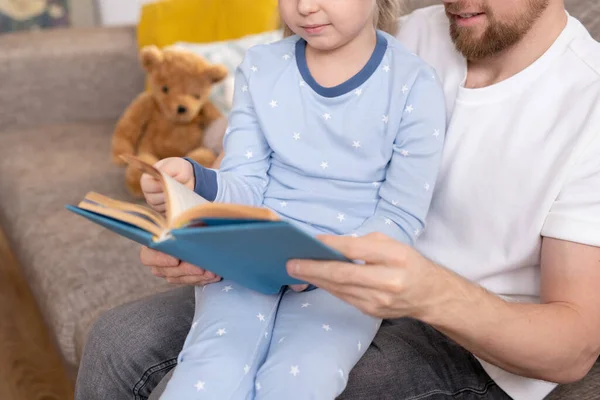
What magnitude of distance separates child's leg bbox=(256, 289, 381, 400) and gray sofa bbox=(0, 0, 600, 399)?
1.26ft

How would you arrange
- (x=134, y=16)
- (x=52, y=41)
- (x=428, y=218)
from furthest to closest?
1. (x=134, y=16)
2. (x=52, y=41)
3. (x=428, y=218)

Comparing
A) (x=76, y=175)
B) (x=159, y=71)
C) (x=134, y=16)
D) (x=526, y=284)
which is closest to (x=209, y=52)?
(x=159, y=71)

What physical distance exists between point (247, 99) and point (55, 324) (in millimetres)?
695

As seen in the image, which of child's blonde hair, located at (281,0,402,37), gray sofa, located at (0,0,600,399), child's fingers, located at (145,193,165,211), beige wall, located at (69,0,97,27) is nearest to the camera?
child's fingers, located at (145,193,165,211)

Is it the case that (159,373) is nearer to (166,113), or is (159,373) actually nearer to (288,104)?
(288,104)

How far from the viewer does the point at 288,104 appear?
1.17m

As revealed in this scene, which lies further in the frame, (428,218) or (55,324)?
(55,324)

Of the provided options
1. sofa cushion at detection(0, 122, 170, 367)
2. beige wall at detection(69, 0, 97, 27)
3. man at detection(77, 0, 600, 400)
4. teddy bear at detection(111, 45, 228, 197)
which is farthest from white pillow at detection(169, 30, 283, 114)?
beige wall at detection(69, 0, 97, 27)

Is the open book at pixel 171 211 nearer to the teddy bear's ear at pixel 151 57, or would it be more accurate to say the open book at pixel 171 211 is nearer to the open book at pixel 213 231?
the open book at pixel 213 231

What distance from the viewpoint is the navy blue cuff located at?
105 centimetres

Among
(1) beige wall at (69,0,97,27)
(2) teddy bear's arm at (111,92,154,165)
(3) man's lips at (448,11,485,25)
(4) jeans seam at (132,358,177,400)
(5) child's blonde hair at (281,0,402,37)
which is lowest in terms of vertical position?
(1) beige wall at (69,0,97,27)

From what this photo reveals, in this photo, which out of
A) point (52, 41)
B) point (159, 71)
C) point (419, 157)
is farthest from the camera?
point (52, 41)

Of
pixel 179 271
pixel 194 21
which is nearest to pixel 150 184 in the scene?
pixel 179 271

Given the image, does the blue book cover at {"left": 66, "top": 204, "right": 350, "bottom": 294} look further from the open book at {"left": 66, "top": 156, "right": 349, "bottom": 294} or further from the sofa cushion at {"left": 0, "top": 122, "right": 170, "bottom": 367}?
the sofa cushion at {"left": 0, "top": 122, "right": 170, "bottom": 367}
